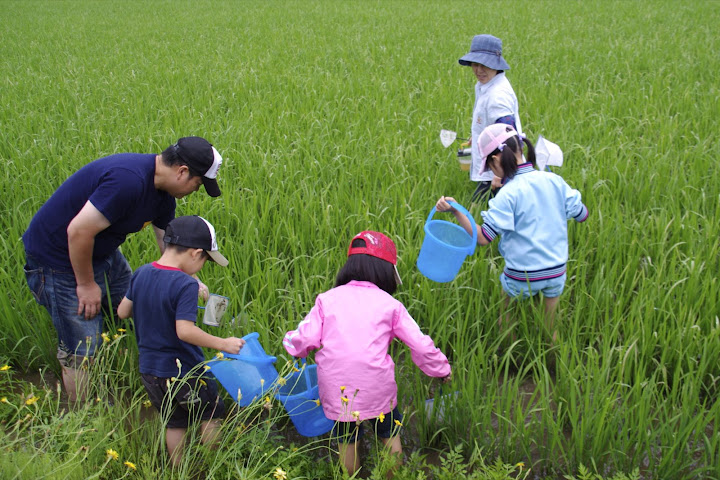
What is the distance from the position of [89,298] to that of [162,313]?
441mm

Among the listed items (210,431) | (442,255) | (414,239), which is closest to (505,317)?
(442,255)

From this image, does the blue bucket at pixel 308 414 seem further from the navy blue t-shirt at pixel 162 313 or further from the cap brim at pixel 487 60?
the cap brim at pixel 487 60

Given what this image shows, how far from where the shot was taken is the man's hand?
194 centimetres

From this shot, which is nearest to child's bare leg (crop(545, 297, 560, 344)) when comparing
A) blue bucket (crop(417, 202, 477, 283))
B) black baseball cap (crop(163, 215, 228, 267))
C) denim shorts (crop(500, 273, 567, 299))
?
denim shorts (crop(500, 273, 567, 299))

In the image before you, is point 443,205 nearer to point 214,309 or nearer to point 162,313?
point 214,309

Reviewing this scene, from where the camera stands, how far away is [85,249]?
1830 mm

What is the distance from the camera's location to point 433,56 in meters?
7.41

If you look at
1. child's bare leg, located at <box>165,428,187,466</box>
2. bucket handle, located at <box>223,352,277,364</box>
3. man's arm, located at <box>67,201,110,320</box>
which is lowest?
child's bare leg, located at <box>165,428,187,466</box>

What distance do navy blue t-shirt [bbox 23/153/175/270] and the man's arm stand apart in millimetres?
33

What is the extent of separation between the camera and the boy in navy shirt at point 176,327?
5.45 feet

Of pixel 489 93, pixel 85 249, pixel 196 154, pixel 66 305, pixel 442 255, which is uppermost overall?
pixel 489 93

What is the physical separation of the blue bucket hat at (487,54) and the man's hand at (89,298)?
2.18m

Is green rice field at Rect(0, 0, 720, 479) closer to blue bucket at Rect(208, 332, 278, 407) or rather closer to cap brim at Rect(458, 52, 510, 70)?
blue bucket at Rect(208, 332, 278, 407)

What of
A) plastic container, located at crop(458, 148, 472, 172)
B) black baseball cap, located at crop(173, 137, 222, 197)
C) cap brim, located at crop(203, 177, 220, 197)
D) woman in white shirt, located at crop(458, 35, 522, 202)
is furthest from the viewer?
plastic container, located at crop(458, 148, 472, 172)
